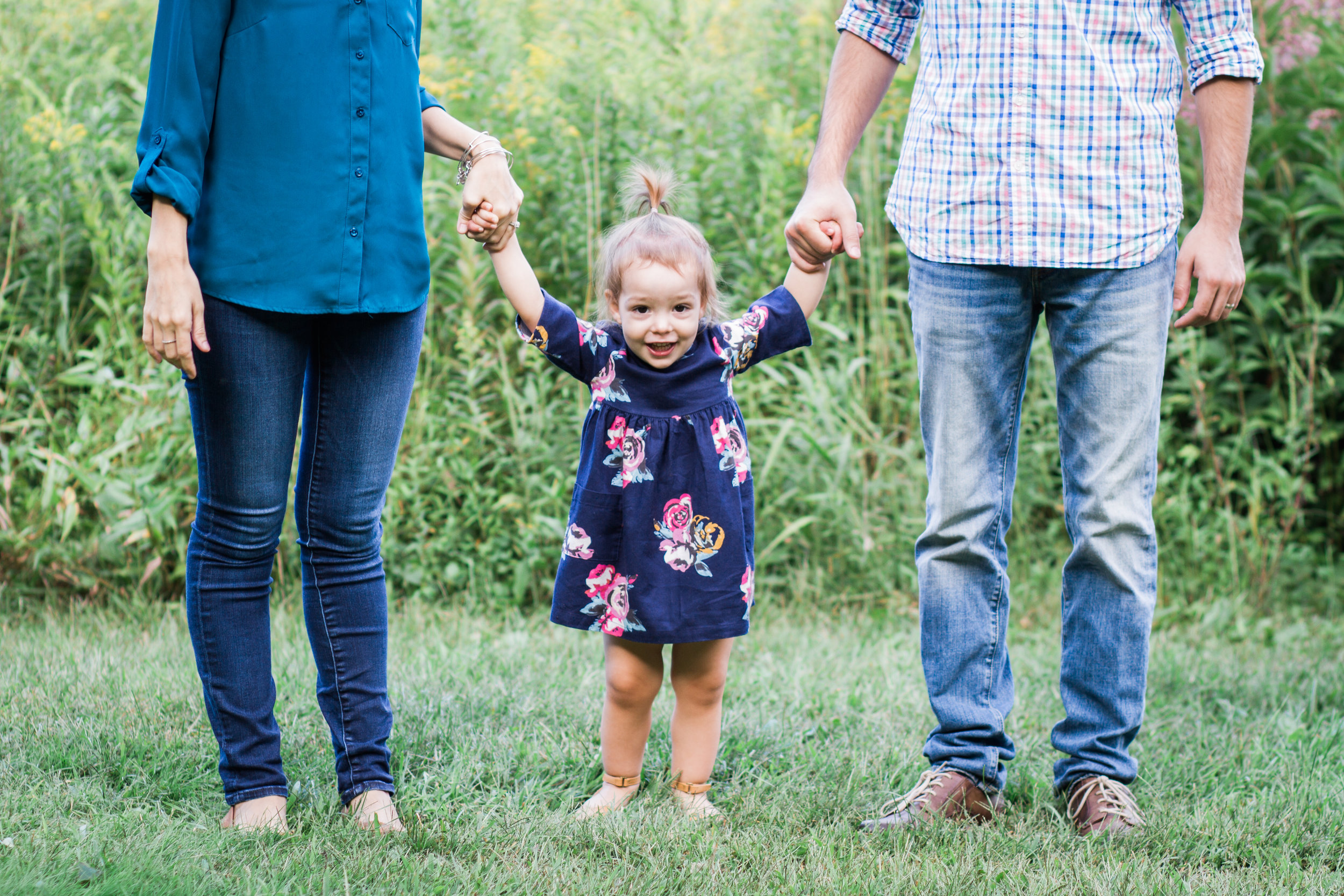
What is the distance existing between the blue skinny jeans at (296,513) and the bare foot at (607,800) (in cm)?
40

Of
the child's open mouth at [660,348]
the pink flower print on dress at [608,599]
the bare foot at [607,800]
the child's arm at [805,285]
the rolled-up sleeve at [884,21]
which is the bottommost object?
the bare foot at [607,800]

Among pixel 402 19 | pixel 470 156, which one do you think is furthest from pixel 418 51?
pixel 470 156

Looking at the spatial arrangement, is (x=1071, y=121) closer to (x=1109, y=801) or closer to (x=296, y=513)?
(x=1109, y=801)

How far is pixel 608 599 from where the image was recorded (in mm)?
2432

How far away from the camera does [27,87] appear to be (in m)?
4.64

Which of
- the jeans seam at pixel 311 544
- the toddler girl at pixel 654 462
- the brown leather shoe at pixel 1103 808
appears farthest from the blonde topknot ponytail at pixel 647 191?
the brown leather shoe at pixel 1103 808

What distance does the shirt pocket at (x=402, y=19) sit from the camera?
2225 mm

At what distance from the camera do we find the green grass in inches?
83.7

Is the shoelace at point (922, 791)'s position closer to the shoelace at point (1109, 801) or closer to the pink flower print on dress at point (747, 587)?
the shoelace at point (1109, 801)

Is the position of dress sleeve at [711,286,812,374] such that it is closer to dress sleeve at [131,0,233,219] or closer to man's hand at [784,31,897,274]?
man's hand at [784,31,897,274]

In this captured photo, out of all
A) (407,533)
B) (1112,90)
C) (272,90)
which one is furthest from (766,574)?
(272,90)

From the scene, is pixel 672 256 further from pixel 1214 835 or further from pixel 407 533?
pixel 407 533

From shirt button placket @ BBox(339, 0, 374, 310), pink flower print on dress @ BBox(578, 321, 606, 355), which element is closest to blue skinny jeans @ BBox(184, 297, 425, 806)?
shirt button placket @ BBox(339, 0, 374, 310)

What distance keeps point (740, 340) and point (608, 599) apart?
604 millimetres
